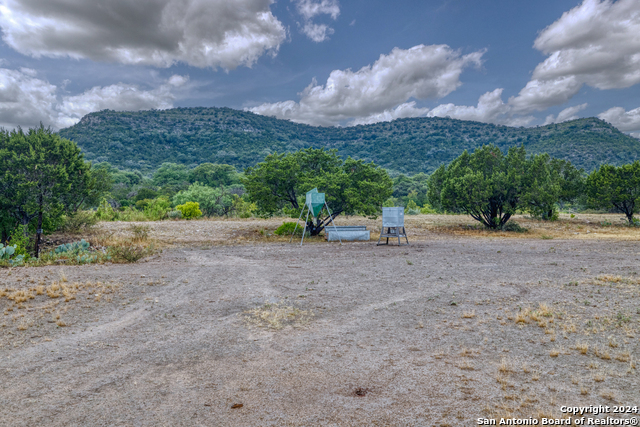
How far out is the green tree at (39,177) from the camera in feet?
36.6

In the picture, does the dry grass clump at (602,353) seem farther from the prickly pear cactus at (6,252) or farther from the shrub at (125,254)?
the prickly pear cactus at (6,252)

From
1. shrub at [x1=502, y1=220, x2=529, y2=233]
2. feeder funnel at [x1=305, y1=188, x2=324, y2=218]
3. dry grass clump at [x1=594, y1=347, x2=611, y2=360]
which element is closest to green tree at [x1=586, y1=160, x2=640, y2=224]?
shrub at [x1=502, y1=220, x2=529, y2=233]

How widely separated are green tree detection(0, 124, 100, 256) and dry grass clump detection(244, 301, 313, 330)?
1001 centimetres

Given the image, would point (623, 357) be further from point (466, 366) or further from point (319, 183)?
point (319, 183)

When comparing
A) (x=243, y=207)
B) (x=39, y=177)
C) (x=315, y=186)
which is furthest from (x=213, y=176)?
(x=39, y=177)

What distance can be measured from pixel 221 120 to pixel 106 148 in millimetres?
44111

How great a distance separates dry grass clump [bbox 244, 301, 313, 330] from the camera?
17.5 ft

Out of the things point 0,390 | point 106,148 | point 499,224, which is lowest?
point 0,390

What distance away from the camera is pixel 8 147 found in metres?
11.7

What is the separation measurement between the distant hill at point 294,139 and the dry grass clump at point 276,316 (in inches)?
3210

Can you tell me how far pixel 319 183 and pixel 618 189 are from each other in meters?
19.4

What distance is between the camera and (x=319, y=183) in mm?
15438

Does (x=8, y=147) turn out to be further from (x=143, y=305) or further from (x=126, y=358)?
(x=126, y=358)

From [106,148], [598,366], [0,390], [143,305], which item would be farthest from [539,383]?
[106,148]
